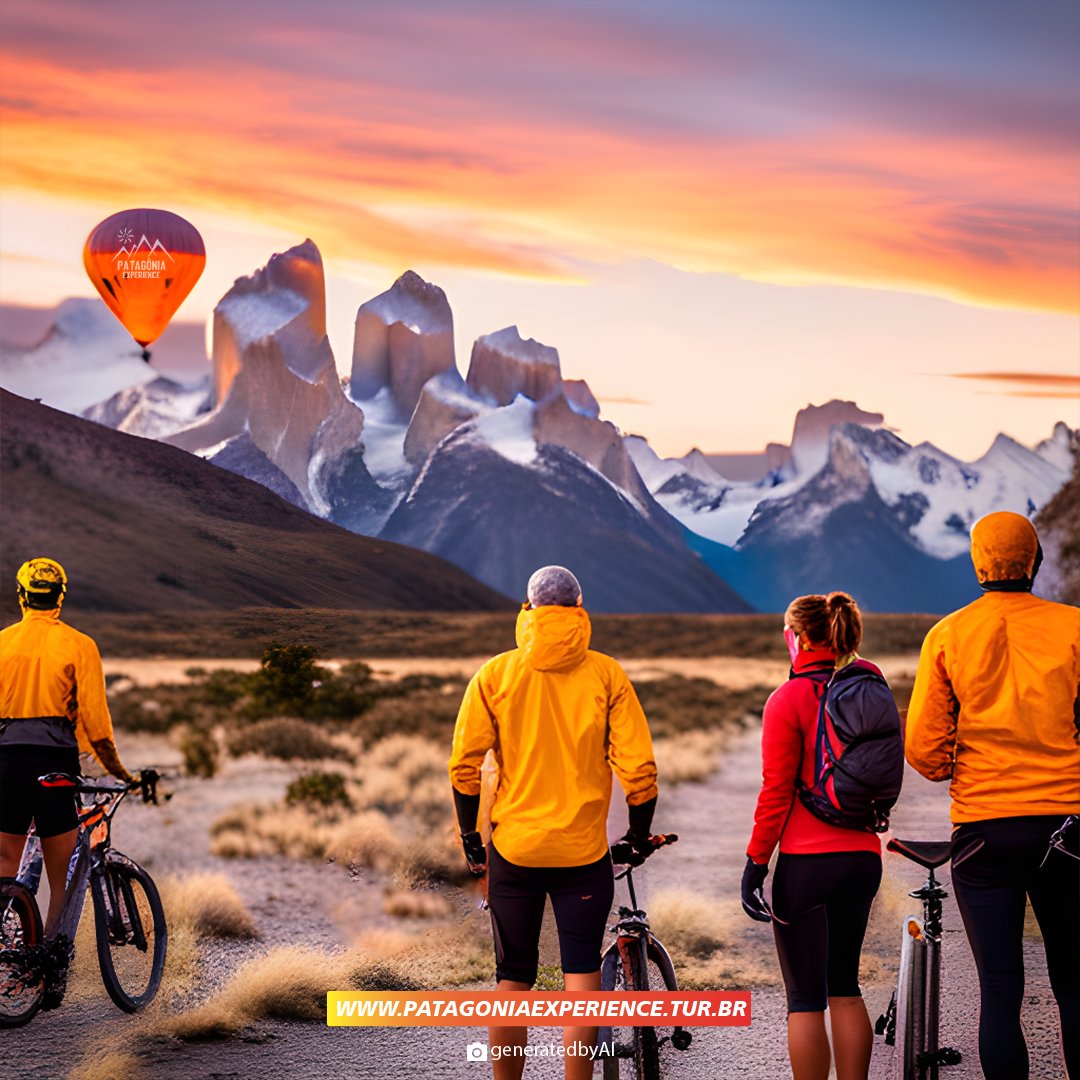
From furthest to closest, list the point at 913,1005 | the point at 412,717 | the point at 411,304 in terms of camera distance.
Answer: the point at 411,304 < the point at 412,717 < the point at 913,1005

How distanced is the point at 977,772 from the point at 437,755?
124 feet

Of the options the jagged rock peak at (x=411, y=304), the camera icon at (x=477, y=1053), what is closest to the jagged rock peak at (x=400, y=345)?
the jagged rock peak at (x=411, y=304)

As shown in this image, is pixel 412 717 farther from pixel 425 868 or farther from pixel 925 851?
pixel 925 851

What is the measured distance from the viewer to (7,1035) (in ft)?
22.5

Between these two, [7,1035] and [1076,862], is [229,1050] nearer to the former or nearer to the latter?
[7,1035]

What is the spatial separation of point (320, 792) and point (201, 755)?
6.78m

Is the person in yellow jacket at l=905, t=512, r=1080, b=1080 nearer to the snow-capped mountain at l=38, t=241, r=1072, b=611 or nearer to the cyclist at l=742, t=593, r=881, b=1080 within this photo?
the cyclist at l=742, t=593, r=881, b=1080

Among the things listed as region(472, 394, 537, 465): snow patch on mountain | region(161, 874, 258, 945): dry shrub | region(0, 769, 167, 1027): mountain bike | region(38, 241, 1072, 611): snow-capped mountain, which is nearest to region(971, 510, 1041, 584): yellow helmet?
region(0, 769, 167, 1027): mountain bike

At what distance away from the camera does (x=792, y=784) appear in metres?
4.68

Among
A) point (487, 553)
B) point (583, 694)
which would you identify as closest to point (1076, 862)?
point (583, 694)

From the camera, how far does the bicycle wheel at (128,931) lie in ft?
22.9

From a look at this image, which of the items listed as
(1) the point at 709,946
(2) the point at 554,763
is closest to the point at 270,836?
(1) the point at 709,946

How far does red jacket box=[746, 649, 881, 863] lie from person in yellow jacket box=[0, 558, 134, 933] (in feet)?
9.89

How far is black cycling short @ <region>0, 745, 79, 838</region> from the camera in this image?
21.7ft
